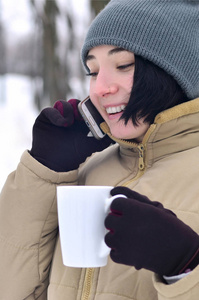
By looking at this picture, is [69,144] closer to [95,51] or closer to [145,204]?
[95,51]

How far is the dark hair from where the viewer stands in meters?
1.07

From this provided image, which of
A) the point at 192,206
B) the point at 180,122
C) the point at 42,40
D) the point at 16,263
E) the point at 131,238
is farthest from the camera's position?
the point at 42,40

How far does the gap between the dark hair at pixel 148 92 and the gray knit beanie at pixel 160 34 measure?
0.02 meters

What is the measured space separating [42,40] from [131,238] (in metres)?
3.73

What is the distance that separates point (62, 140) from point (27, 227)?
0.29 meters

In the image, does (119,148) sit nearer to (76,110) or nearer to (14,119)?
Result: (76,110)

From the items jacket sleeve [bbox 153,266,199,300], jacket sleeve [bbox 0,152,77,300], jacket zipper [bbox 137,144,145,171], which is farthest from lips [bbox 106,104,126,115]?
Result: jacket sleeve [bbox 153,266,199,300]

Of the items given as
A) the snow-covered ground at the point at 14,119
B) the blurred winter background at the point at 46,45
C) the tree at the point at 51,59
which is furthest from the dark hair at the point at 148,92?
the tree at the point at 51,59

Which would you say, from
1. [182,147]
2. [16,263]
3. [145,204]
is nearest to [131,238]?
[145,204]

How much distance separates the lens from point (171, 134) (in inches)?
43.2

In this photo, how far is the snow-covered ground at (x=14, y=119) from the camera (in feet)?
16.0

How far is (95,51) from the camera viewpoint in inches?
45.4

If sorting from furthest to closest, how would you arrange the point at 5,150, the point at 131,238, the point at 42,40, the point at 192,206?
the point at 5,150 → the point at 42,40 → the point at 192,206 → the point at 131,238

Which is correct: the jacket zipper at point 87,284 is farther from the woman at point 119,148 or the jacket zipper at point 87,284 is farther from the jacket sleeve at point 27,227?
the jacket sleeve at point 27,227
